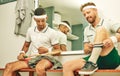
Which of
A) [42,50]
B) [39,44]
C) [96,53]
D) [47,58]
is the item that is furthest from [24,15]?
[96,53]

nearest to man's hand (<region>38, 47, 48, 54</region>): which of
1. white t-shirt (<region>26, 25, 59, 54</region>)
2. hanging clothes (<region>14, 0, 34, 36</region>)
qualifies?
white t-shirt (<region>26, 25, 59, 54</region>)

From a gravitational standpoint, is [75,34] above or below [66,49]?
above

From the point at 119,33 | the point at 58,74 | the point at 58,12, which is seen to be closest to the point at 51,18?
the point at 58,12

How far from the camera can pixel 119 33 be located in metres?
2.18

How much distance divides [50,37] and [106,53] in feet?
2.91

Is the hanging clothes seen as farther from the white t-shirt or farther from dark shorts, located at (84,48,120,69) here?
dark shorts, located at (84,48,120,69)

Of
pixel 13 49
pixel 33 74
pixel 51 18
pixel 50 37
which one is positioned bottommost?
pixel 33 74

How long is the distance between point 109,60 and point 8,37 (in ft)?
6.37

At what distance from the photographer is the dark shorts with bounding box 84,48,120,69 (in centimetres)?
196

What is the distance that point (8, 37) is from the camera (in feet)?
11.4

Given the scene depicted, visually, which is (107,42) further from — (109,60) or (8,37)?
(8,37)

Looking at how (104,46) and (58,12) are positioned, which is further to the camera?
(58,12)

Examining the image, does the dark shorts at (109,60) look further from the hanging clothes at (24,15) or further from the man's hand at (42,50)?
the hanging clothes at (24,15)

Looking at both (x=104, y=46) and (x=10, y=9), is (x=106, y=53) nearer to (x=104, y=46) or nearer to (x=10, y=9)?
(x=104, y=46)
